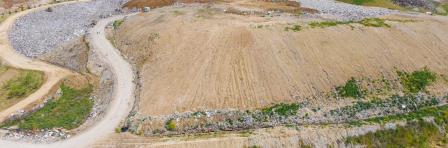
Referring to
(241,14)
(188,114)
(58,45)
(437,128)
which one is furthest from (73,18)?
(437,128)

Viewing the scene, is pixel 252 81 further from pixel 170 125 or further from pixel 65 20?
pixel 65 20

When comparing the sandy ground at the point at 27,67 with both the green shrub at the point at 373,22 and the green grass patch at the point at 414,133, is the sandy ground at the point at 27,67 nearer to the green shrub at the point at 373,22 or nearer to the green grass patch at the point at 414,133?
the green grass patch at the point at 414,133

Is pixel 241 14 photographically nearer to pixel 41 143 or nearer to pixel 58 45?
pixel 58 45

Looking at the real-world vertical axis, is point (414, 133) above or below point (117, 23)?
below

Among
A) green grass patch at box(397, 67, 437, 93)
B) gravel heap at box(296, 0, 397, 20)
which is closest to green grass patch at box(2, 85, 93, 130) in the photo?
green grass patch at box(397, 67, 437, 93)

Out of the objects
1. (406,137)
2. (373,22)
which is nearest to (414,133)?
(406,137)

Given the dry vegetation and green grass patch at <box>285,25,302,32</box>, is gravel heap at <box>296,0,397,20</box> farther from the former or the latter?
green grass patch at <box>285,25,302,32</box>
